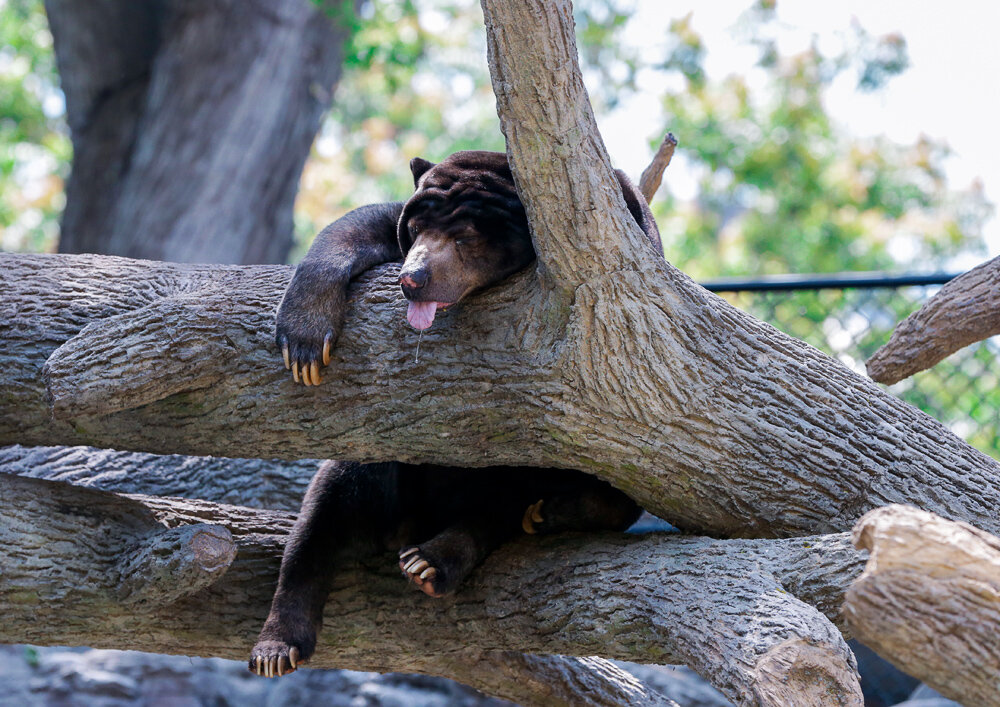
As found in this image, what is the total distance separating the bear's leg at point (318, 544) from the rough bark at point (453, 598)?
12 centimetres

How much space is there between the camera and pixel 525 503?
10.2ft

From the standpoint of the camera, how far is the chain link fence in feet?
17.3

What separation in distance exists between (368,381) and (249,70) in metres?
5.78

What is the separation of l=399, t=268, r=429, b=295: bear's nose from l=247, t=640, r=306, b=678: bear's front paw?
117 cm

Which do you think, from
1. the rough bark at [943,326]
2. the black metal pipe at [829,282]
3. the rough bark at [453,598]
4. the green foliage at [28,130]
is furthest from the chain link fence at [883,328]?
the green foliage at [28,130]

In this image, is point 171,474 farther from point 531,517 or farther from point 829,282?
point 829,282

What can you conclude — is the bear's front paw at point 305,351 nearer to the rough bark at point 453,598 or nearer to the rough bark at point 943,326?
the rough bark at point 453,598

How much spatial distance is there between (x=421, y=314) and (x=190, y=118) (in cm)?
563

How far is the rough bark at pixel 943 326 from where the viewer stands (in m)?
3.00

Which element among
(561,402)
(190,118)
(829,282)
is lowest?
(561,402)

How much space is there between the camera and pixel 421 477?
3.35 meters

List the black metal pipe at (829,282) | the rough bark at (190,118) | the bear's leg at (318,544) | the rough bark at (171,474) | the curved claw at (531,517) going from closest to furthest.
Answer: the bear's leg at (318,544) < the curved claw at (531,517) < the rough bark at (171,474) < the black metal pipe at (829,282) < the rough bark at (190,118)

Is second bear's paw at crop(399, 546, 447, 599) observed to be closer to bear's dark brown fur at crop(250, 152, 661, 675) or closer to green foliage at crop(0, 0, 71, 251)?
bear's dark brown fur at crop(250, 152, 661, 675)

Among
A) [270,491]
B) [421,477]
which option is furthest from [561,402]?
[270,491]
